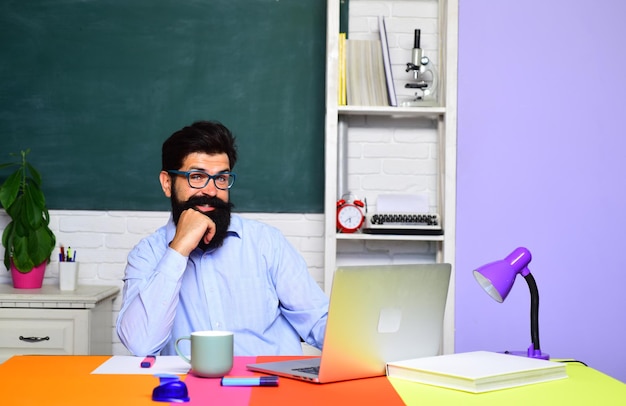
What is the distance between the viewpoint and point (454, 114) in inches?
132

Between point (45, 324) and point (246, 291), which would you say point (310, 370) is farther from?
point (45, 324)

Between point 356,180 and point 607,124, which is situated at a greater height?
point 607,124

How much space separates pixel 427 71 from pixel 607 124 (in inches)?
33.0

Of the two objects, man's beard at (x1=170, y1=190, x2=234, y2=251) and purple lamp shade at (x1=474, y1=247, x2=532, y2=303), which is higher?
man's beard at (x1=170, y1=190, x2=234, y2=251)

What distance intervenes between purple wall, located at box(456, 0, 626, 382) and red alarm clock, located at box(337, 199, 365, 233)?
453 millimetres

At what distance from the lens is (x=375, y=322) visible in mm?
1652

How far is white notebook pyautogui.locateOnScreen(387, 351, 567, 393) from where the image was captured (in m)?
1.55

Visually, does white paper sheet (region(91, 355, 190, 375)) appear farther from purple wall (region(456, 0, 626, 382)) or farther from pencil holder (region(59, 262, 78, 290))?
purple wall (region(456, 0, 626, 382))

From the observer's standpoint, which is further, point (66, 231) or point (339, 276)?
point (66, 231)

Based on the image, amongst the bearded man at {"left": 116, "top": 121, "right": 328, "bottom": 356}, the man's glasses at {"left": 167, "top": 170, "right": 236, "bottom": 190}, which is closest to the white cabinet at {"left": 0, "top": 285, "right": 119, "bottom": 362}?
the bearded man at {"left": 116, "top": 121, "right": 328, "bottom": 356}

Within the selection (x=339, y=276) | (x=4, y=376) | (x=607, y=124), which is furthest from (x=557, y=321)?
(x=4, y=376)

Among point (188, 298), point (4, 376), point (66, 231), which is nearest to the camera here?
point (4, 376)

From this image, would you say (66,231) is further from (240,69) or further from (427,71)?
(427,71)

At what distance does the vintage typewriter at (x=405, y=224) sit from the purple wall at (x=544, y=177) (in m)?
0.15
